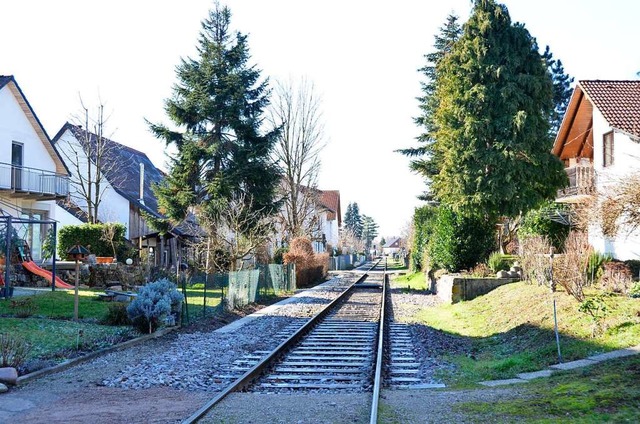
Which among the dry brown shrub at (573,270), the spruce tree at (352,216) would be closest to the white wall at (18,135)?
the dry brown shrub at (573,270)

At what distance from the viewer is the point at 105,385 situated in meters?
10.6

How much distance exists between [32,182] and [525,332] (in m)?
25.7

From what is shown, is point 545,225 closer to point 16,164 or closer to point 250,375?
point 250,375

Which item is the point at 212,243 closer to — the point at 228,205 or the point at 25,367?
the point at 228,205

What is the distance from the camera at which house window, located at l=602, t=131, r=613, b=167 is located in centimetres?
2855

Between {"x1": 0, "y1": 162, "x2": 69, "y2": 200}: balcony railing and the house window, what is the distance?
25550 mm

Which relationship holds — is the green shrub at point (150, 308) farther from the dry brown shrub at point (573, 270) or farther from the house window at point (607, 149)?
the house window at point (607, 149)

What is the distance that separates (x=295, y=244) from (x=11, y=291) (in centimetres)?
2046

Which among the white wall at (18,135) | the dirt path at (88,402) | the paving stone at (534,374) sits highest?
the white wall at (18,135)

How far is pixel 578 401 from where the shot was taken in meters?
7.93

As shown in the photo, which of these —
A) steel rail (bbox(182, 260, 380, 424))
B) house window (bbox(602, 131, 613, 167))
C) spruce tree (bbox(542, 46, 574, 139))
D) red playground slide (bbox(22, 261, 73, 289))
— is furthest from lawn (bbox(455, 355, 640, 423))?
spruce tree (bbox(542, 46, 574, 139))

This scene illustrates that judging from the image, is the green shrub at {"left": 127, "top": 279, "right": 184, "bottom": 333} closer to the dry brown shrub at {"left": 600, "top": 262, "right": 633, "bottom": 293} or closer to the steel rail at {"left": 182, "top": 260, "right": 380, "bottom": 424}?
the steel rail at {"left": 182, "top": 260, "right": 380, "bottom": 424}

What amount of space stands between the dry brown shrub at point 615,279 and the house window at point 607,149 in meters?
12.5

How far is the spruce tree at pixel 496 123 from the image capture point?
1055 inches
